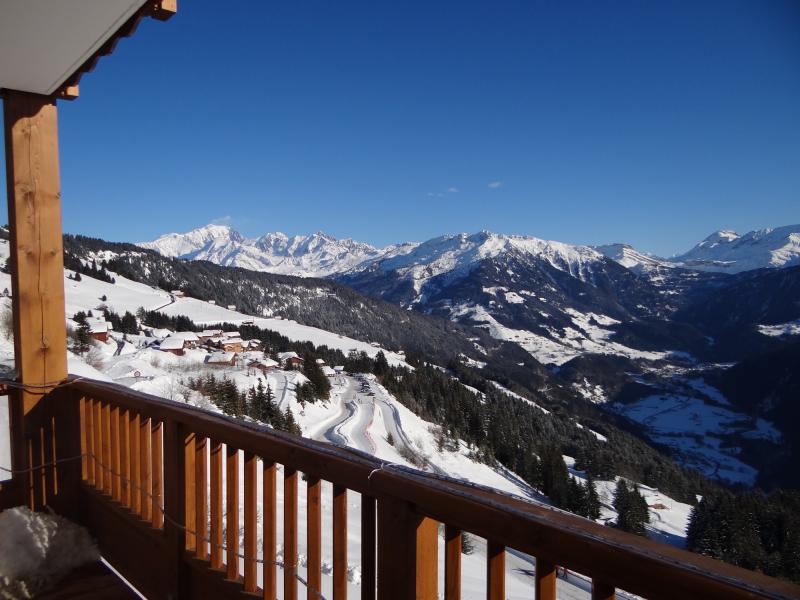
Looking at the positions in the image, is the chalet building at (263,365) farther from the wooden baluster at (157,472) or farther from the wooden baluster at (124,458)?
the wooden baluster at (157,472)

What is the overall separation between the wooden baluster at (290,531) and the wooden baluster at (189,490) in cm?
69

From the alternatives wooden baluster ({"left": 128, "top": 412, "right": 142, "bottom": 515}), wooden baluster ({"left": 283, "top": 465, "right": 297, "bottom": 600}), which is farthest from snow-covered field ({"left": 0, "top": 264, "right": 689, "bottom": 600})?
wooden baluster ({"left": 283, "top": 465, "right": 297, "bottom": 600})

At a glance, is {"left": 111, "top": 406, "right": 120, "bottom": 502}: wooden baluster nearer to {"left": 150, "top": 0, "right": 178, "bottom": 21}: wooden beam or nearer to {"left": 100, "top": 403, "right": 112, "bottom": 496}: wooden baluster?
{"left": 100, "top": 403, "right": 112, "bottom": 496}: wooden baluster

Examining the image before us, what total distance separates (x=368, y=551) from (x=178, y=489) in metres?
1.23

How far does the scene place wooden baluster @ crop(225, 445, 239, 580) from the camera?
6.57 feet

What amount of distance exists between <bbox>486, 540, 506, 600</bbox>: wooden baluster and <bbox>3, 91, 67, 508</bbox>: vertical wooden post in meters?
3.26

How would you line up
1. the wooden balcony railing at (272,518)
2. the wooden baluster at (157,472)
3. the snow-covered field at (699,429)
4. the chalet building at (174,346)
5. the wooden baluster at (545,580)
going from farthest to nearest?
the snow-covered field at (699,429) → the chalet building at (174,346) → the wooden baluster at (157,472) → the wooden baluster at (545,580) → the wooden balcony railing at (272,518)

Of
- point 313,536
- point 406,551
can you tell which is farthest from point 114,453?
point 406,551

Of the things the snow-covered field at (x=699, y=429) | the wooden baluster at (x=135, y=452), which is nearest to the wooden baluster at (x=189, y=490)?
the wooden baluster at (x=135, y=452)

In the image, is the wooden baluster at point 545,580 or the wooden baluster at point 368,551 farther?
the wooden baluster at point 368,551

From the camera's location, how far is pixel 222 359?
45.0 meters

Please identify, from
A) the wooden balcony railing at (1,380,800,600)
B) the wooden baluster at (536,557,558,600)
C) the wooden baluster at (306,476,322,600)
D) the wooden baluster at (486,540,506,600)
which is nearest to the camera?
the wooden balcony railing at (1,380,800,600)

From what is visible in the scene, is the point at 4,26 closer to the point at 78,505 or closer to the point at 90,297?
the point at 78,505

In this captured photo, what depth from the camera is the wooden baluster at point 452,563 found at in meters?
1.30
